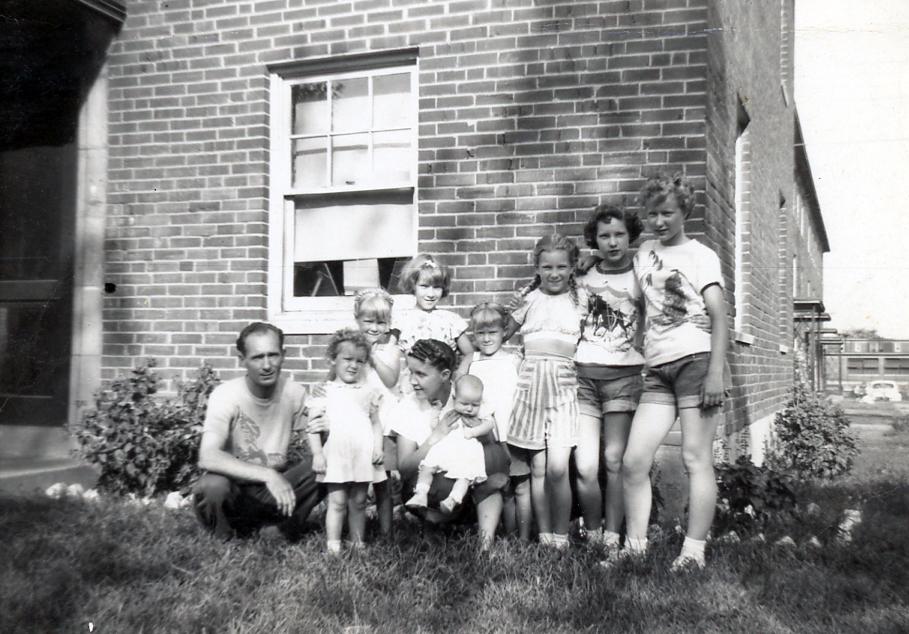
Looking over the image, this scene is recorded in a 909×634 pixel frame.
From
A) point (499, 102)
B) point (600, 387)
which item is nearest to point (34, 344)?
point (499, 102)

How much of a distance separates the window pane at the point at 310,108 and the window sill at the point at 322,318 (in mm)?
1302

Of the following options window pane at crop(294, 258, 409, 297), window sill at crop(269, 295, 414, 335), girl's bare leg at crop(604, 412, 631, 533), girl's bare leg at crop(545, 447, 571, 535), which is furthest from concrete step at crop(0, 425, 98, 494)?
girl's bare leg at crop(604, 412, 631, 533)

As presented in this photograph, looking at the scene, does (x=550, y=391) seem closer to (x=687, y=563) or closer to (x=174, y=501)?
(x=687, y=563)

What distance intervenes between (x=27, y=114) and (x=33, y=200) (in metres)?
0.72

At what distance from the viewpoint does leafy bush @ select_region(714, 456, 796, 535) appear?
437 cm

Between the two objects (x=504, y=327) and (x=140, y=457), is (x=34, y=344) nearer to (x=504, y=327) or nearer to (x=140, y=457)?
(x=140, y=457)

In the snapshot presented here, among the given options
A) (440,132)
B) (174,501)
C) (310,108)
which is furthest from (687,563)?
(310,108)

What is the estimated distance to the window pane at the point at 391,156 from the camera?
573 centimetres

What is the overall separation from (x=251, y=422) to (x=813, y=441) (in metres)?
6.57

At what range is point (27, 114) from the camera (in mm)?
6570

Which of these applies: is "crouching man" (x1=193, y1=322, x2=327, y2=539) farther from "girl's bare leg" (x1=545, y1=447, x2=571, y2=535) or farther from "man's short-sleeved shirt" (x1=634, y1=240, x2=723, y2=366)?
"man's short-sleeved shirt" (x1=634, y1=240, x2=723, y2=366)

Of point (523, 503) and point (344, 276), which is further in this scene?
point (344, 276)

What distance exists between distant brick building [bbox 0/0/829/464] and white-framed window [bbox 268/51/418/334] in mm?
15

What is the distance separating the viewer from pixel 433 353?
158 inches
